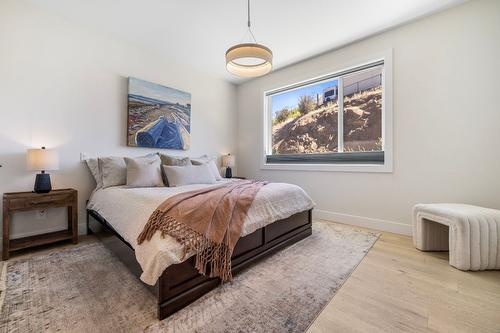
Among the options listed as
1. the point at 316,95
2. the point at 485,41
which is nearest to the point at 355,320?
the point at 485,41

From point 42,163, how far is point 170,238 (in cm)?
189

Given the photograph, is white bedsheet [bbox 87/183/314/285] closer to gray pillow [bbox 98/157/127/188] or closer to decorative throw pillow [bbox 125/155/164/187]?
gray pillow [bbox 98/157/127/188]

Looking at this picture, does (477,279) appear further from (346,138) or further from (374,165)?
(346,138)

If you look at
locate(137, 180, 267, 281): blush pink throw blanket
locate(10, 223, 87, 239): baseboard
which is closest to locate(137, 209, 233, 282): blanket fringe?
locate(137, 180, 267, 281): blush pink throw blanket

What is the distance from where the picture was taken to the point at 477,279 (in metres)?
1.69

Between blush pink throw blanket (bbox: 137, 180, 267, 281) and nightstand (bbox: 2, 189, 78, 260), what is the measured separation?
1.51 metres

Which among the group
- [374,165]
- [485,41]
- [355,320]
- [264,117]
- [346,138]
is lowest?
[355,320]

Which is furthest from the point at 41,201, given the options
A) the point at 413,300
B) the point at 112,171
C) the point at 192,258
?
the point at 413,300

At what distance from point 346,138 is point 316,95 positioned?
3.08ft

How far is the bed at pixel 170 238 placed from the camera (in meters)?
1.29

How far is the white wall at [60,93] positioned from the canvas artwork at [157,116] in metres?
0.13

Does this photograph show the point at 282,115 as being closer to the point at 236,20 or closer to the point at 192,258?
the point at 236,20

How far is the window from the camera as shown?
120 inches

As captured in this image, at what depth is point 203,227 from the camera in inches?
58.6
